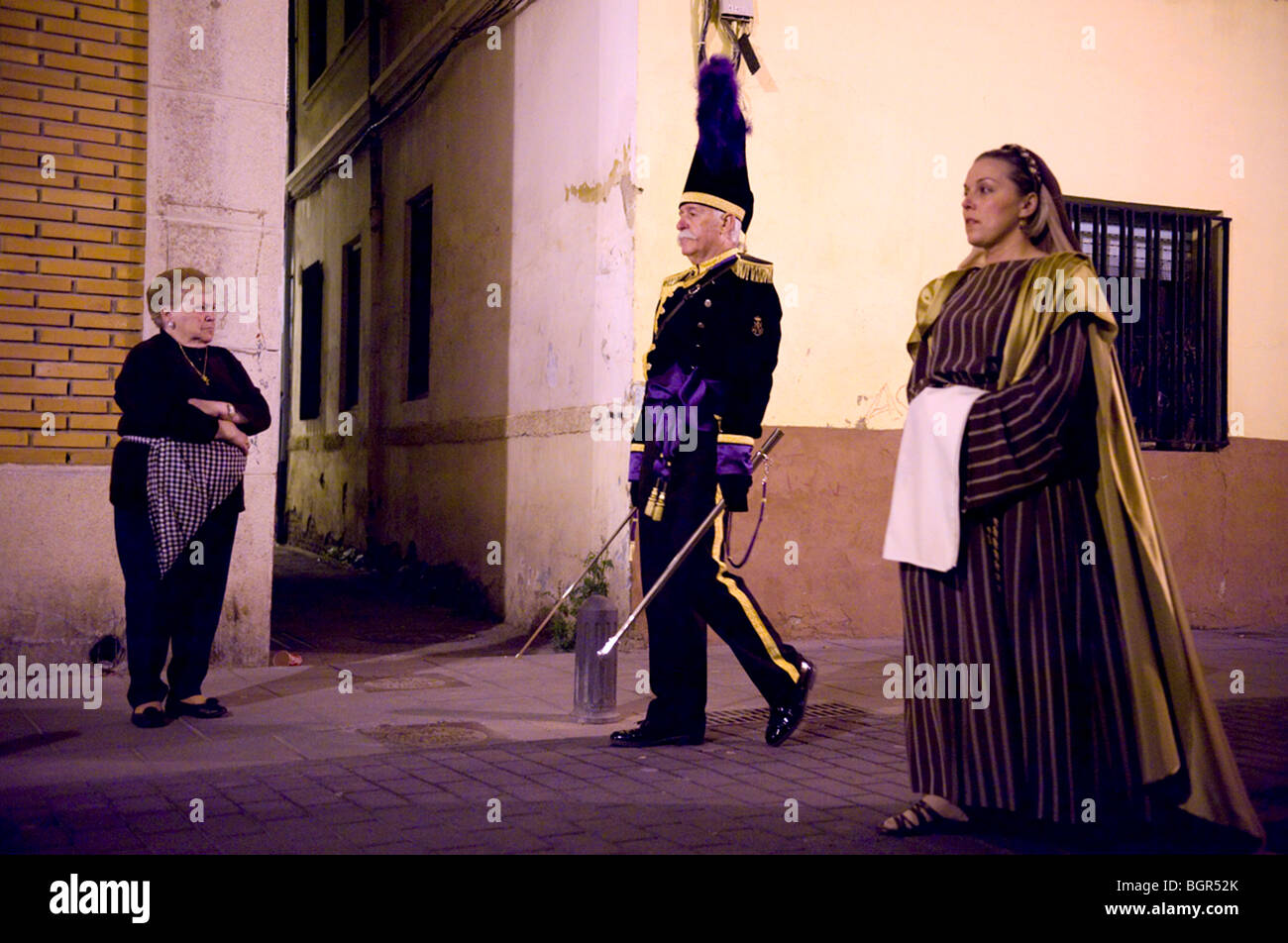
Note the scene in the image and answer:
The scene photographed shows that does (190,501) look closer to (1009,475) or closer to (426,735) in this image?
(426,735)

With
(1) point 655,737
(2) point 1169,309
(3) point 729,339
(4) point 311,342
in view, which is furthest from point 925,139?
(4) point 311,342

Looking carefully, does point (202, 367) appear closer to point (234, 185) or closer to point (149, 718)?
point (149, 718)

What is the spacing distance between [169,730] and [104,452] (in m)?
2.15

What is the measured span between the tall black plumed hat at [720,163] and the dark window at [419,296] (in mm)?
7214

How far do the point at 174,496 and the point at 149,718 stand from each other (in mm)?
976

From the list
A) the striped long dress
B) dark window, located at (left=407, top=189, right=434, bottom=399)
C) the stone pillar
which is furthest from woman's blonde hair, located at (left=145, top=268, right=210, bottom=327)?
dark window, located at (left=407, top=189, right=434, bottom=399)

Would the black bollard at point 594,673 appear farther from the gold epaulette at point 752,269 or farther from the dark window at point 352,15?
the dark window at point 352,15

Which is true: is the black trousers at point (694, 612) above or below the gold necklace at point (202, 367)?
below

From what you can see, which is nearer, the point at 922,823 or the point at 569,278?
the point at 922,823

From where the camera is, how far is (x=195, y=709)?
599 centimetres

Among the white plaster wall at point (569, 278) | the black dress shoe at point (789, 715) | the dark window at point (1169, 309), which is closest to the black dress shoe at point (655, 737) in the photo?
the black dress shoe at point (789, 715)

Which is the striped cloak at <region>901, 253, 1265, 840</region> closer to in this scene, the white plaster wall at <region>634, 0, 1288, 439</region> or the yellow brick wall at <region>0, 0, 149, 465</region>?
the white plaster wall at <region>634, 0, 1288, 439</region>

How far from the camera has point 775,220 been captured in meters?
8.95

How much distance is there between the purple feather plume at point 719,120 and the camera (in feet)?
18.9
